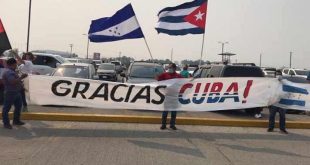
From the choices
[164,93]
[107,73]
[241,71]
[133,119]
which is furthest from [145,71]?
[107,73]

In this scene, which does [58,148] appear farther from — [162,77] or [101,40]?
[101,40]

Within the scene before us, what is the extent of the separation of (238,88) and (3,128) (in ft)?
20.0

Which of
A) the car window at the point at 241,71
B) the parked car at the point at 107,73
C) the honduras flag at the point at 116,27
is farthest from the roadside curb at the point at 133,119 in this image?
the parked car at the point at 107,73

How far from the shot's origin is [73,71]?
16.8 metres

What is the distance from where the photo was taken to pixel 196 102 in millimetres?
11688

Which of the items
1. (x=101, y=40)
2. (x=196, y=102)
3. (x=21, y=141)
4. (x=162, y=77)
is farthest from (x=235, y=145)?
(x=101, y=40)

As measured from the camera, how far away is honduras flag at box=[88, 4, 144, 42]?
14.5m

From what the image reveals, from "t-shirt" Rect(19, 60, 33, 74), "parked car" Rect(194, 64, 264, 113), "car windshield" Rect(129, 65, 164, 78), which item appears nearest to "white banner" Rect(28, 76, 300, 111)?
"t-shirt" Rect(19, 60, 33, 74)

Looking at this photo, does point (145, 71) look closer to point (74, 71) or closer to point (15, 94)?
point (74, 71)

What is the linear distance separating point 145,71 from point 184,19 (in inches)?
124

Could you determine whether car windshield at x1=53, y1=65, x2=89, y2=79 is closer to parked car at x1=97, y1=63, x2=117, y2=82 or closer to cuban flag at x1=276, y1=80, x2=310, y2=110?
cuban flag at x1=276, y1=80, x2=310, y2=110

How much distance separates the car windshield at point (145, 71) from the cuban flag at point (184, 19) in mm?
2294

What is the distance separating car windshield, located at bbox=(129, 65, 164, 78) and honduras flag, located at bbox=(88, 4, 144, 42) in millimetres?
2742

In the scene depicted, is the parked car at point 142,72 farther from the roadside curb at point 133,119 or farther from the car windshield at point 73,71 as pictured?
the roadside curb at point 133,119
